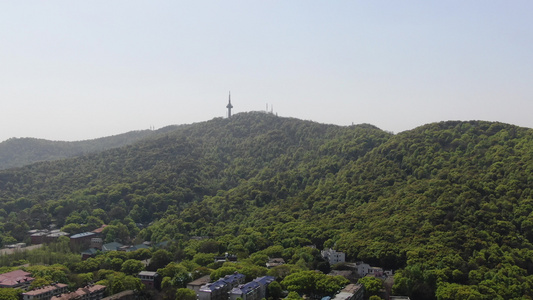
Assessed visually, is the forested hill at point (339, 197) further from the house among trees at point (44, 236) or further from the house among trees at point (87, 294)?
the house among trees at point (87, 294)

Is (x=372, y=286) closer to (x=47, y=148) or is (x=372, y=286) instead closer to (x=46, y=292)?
(x=46, y=292)

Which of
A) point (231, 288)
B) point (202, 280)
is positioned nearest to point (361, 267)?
point (231, 288)

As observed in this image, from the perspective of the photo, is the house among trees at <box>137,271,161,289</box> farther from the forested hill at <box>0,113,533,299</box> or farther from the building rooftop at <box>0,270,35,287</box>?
the forested hill at <box>0,113,533,299</box>

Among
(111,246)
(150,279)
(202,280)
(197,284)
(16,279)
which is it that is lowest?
(150,279)

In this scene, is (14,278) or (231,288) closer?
(231,288)

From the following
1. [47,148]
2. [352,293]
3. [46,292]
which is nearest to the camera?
[352,293]

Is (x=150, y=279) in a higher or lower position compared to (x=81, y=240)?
lower

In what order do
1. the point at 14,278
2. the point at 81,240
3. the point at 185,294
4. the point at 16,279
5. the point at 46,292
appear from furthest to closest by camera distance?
the point at 81,240, the point at 14,278, the point at 16,279, the point at 46,292, the point at 185,294

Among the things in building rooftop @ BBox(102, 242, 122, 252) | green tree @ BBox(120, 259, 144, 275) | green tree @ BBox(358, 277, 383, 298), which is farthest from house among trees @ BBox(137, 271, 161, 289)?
green tree @ BBox(358, 277, 383, 298)
